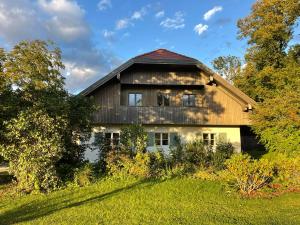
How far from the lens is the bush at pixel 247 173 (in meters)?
12.8

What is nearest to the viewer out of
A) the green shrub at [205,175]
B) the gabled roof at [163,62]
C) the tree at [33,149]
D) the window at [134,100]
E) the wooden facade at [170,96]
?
the tree at [33,149]

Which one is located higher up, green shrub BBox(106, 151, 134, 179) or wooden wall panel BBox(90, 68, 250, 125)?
wooden wall panel BBox(90, 68, 250, 125)

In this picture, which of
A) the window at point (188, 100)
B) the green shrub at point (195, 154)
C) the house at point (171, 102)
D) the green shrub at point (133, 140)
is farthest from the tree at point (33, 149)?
the window at point (188, 100)

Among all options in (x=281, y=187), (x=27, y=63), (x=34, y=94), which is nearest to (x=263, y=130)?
(x=281, y=187)

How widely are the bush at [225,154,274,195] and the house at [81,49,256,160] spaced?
11.9 m

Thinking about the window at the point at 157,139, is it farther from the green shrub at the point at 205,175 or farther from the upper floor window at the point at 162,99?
the green shrub at the point at 205,175

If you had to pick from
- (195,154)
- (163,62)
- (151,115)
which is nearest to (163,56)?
(163,62)

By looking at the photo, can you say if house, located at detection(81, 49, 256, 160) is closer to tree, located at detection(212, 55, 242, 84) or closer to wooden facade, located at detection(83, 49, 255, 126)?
wooden facade, located at detection(83, 49, 255, 126)

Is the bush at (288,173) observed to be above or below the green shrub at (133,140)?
below

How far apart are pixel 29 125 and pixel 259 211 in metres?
8.98

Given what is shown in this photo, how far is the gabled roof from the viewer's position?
76.0 feet

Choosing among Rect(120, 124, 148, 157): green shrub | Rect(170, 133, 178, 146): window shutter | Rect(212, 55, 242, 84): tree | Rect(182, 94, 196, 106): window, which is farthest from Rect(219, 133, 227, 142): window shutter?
Rect(212, 55, 242, 84): tree

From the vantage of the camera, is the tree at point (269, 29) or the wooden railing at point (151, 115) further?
the tree at point (269, 29)

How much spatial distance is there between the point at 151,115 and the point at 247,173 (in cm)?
1259
